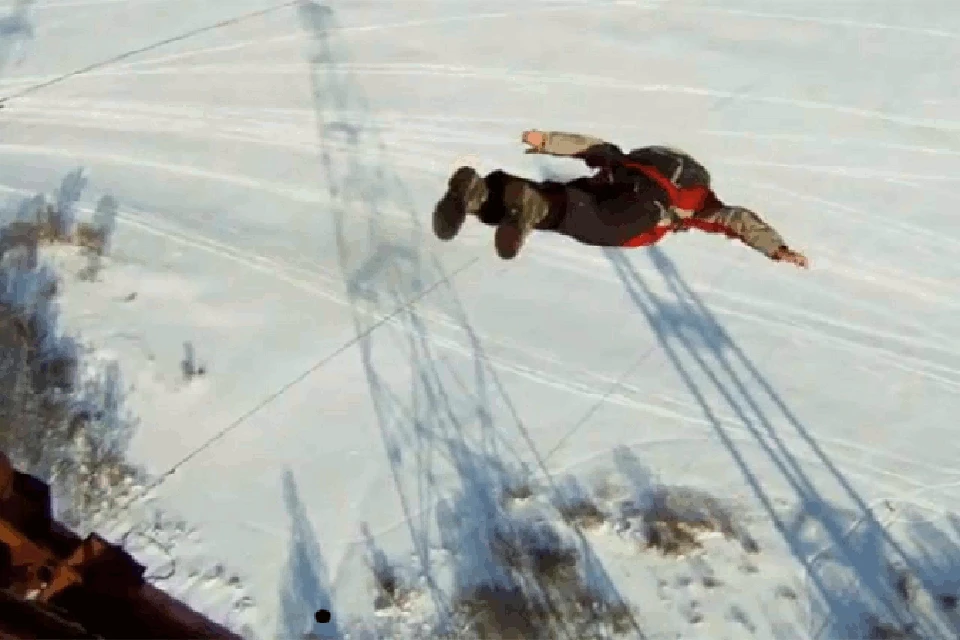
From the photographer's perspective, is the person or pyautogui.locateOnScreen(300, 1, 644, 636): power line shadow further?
pyautogui.locateOnScreen(300, 1, 644, 636): power line shadow

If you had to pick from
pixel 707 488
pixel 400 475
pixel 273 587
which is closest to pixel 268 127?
pixel 400 475

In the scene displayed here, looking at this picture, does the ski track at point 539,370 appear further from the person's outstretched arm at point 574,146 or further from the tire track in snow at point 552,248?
the person's outstretched arm at point 574,146

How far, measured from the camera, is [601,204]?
5.93 metres

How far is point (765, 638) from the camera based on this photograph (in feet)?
26.0

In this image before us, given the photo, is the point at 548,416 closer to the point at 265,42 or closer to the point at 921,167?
the point at 921,167

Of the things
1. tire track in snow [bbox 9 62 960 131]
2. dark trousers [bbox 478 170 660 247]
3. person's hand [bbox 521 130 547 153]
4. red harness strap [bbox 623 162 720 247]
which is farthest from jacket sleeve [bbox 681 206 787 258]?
tire track in snow [bbox 9 62 960 131]

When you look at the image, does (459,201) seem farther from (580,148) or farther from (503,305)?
(503,305)

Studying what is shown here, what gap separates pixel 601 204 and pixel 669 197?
575mm

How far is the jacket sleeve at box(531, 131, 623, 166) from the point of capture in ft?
21.1

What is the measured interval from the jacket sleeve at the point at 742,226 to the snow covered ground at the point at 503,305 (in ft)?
8.27

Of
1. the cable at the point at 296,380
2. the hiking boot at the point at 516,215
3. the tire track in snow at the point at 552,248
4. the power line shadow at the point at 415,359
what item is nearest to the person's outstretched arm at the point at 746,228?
the hiking boot at the point at 516,215

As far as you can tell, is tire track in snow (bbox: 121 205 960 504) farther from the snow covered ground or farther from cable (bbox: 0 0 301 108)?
cable (bbox: 0 0 301 108)

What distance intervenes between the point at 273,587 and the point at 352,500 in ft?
2.91

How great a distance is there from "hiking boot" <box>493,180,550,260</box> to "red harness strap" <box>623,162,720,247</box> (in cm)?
91
